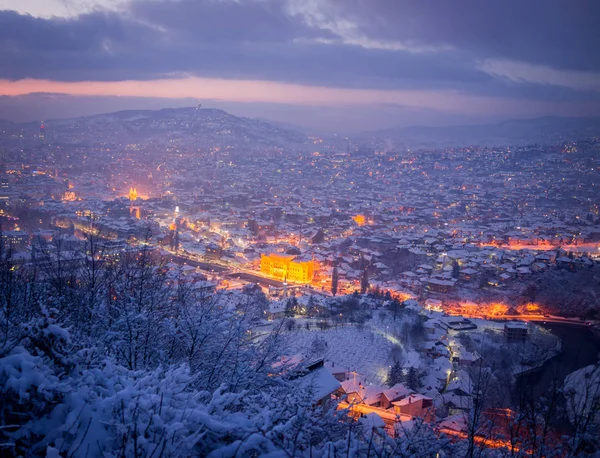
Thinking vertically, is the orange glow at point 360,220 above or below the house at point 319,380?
below

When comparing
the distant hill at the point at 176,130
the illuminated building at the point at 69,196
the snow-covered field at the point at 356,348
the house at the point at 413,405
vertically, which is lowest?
the snow-covered field at the point at 356,348

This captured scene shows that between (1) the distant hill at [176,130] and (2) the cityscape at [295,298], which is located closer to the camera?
(2) the cityscape at [295,298]

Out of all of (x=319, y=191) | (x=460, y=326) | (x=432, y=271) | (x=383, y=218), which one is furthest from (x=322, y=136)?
(x=460, y=326)

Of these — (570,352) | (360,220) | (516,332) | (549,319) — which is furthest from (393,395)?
(360,220)

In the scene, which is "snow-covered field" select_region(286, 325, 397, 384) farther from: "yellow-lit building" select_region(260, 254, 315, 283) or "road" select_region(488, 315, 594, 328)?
"yellow-lit building" select_region(260, 254, 315, 283)

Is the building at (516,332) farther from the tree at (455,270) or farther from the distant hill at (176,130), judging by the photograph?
the distant hill at (176,130)

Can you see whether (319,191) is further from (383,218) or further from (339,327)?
(339,327)

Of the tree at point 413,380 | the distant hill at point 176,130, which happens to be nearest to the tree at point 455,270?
the tree at point 413,380
